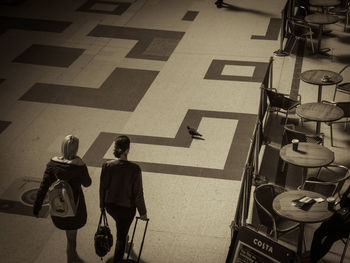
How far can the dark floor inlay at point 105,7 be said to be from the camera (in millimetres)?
13820

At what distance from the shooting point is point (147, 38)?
1230 cm

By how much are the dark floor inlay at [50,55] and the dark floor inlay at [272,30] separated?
380cm

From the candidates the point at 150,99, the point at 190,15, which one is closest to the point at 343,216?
the point at 150,99

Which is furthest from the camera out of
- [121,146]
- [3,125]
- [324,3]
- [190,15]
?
[190,15]

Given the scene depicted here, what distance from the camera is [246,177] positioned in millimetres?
5902

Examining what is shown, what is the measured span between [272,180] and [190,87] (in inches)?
121

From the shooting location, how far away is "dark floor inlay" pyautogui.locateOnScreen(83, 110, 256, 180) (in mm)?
7918

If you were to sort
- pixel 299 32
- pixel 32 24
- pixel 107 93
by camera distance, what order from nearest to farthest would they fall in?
pixel 107 93 → pixel 299 32 → pixel 32 24

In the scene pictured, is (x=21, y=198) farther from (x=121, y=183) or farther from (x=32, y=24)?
(x=32, y=24)

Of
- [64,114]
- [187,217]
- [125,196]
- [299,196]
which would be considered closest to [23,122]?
[64,114]

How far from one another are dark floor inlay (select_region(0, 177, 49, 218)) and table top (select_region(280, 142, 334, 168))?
3.09 metres

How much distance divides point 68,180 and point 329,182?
2.96 metres

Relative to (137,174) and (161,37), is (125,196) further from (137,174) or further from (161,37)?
(161,37)

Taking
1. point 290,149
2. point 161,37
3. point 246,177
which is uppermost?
point 246,177
